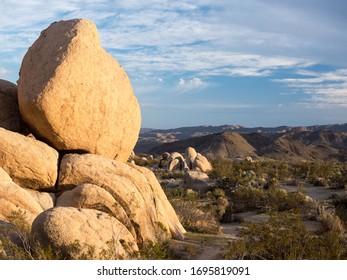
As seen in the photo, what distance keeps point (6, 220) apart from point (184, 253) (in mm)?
3692

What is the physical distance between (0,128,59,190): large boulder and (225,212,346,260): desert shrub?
154 inches

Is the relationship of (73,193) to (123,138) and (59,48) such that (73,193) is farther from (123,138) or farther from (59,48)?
(59,48)

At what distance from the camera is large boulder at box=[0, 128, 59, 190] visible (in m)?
8.91

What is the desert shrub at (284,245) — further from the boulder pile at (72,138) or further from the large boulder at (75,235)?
the large boulder at (75,235)

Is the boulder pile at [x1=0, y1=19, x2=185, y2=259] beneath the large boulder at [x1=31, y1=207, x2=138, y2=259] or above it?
above

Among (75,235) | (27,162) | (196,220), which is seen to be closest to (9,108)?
(27,162)

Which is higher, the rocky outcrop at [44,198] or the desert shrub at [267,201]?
the rocky outcrop at [44,198]

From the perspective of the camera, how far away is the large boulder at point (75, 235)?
6.62 m

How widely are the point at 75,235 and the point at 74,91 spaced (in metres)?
3.57

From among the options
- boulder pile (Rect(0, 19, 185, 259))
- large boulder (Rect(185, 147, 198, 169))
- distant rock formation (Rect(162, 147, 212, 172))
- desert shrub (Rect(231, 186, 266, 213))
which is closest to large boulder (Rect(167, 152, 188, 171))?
distant rock formation (Rect(162, 147, 212, 172))

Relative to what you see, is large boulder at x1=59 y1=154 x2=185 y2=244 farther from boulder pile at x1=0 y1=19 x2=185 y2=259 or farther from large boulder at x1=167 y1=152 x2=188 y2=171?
large boulder at x1=167 y1=152 x2=188 y2=171

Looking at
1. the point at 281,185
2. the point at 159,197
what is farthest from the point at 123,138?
the point at 281,185

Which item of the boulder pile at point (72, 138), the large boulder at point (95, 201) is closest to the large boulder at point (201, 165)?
the boulder pile at point (72, 138)

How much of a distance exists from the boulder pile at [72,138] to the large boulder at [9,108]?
21mm
